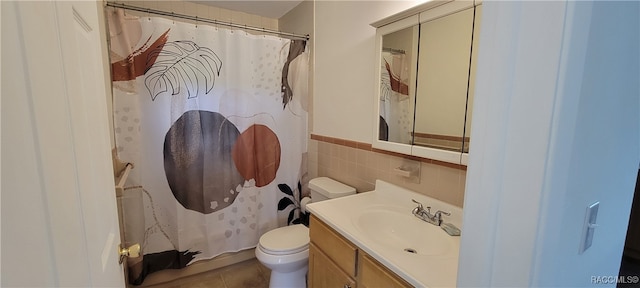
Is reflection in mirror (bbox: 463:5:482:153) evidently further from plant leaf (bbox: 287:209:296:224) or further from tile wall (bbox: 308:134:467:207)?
plant leaf (bbox: 287:209:296:224)

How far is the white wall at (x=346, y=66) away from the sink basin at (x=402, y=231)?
531 mm

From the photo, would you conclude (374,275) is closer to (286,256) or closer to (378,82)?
(286,256)

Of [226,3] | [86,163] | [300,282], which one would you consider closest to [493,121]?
[86,163]

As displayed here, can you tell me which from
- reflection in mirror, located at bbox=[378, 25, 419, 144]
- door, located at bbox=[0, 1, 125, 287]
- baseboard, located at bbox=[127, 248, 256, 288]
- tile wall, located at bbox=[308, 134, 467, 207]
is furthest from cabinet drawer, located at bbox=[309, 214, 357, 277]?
baseboard, located at bbox=[127, 248, 256, 288]

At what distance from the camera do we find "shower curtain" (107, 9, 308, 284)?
1.76 m

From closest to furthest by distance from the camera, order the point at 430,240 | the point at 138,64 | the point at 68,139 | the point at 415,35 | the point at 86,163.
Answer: the point at 68,139, the point at 86,163, the point at 430,240, the point at 415,35, the point at 138,64

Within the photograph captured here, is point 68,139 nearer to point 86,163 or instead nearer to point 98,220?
point 86,163

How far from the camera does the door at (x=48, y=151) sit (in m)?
0.31

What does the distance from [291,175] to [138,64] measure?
1.39 metres

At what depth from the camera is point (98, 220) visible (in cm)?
63

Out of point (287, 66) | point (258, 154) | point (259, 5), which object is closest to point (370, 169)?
point (258, 154)

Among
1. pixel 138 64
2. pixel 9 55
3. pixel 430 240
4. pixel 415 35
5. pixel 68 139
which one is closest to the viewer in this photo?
pixel 9 55

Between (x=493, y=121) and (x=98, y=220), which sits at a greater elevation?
(x=493, y=121)

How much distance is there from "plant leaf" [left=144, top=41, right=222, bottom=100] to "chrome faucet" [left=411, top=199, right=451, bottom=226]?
64.3 inches
